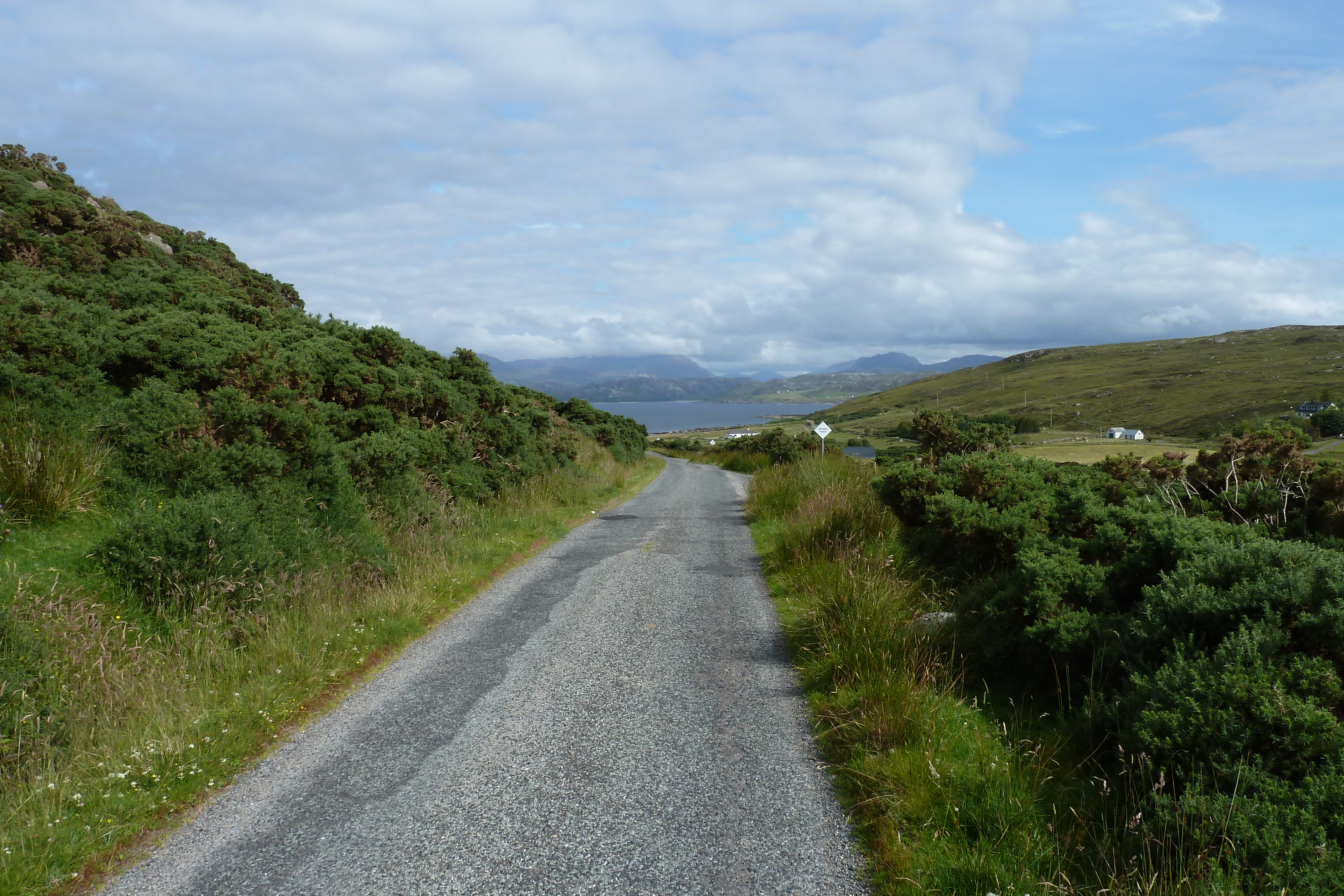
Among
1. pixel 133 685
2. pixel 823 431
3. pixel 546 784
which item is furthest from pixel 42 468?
pixel 823 431

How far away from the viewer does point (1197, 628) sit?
389cm

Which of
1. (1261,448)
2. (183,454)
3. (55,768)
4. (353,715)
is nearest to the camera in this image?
(55,768)

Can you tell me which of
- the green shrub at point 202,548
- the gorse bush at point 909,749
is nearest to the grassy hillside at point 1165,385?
the gorse bush at point 909,749

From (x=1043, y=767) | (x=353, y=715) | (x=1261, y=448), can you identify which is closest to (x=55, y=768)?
(x=353, y=715)

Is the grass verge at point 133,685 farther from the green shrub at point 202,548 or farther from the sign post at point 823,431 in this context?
the sign post at point 823,431

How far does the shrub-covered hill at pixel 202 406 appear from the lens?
6.73 m

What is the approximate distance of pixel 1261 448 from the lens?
6.23 m

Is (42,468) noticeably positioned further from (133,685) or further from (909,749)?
(909,749)

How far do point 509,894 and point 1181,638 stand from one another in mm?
3990

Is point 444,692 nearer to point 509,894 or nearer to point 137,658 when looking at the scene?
point 137,658

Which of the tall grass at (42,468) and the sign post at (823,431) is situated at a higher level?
the tall grass at (42,468)

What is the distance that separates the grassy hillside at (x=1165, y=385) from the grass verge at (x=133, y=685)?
211ft

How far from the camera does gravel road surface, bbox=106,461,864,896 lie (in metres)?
3.42

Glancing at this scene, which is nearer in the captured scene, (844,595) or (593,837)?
(593,837)
